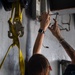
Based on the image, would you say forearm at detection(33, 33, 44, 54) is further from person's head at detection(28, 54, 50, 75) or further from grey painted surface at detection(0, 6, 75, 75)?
person's head at detection(28, 54, 50, 75)

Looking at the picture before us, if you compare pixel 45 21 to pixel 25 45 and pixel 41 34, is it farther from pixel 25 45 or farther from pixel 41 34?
pixel 25 45

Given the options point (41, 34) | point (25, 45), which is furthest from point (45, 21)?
point (25, 45)

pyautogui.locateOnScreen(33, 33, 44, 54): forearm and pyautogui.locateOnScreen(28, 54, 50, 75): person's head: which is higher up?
pyautogui.locateOnScreen(33, 33, 44, 54): forearm

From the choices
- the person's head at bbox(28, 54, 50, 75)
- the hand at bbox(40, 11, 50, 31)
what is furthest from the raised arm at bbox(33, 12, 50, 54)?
the person's head at bbox(28, 54, 50, 75)

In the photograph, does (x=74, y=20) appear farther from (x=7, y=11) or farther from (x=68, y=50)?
(x=7, y=11)

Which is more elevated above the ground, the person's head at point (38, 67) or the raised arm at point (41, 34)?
the raised arm at point (41, 34)

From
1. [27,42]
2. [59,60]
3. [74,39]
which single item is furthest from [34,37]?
[74,39]

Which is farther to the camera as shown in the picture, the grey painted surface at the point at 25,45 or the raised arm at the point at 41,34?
the raised arm at the point at 41,34

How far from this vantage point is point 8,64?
1391 mm

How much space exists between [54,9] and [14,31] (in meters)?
0.82

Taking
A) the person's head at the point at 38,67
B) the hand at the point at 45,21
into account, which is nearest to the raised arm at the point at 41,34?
the hand at the point at 45,21

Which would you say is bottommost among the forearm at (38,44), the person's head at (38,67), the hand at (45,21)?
the person's head at (38,67)

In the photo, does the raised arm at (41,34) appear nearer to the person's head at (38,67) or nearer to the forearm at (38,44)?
the forearm at (38,44)

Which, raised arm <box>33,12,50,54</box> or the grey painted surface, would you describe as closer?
the grey painted surface
